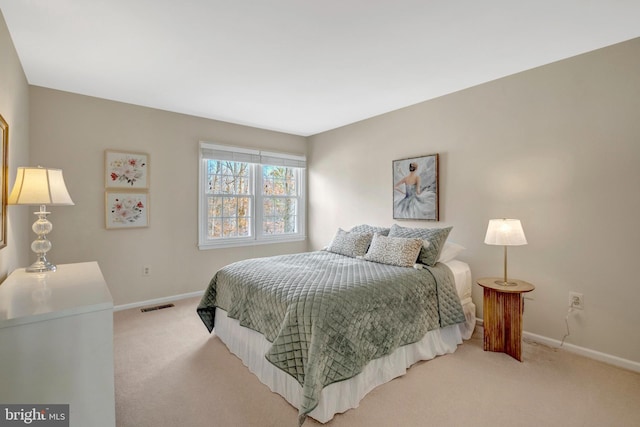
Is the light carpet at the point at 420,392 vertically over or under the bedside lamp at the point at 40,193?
under

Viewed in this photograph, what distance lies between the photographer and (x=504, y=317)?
2.42m

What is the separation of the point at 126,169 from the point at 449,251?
3.63 meters

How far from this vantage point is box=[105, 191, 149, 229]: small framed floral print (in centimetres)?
338

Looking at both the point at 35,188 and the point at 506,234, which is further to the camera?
the point at 506,234

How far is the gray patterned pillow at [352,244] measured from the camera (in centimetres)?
323

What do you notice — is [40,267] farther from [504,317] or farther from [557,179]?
[557,179]

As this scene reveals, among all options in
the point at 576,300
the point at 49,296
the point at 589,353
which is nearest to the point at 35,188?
the point at 49,296

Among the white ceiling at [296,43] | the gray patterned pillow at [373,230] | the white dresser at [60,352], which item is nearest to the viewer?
the white dresser at [60,352]

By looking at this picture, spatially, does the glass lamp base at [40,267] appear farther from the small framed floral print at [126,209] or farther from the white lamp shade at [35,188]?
the small framed floral print at [126,209]

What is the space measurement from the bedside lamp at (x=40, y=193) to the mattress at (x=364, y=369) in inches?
52.4

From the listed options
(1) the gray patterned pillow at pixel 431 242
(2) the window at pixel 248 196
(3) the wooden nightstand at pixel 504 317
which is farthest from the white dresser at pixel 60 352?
(2) the window at pixel 248 196

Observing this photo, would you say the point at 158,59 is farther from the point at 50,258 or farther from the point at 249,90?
the point at 50,258

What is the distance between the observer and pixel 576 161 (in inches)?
96.3

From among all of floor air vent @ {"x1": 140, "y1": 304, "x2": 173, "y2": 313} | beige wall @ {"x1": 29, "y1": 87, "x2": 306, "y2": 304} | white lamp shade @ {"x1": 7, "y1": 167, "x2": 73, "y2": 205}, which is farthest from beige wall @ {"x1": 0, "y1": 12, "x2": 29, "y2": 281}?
floor air vent @ {"x1": 140, "y1": 304, "x2": 173, "y2": 313}
